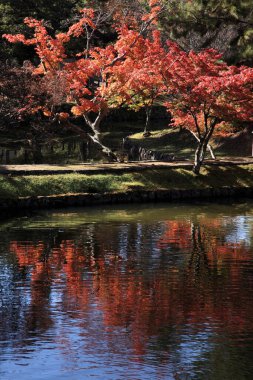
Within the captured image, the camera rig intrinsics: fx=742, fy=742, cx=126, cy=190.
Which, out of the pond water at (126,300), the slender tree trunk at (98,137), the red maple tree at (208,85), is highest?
the red maple tree at (208,85)

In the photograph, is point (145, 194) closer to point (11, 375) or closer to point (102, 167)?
point (102, 167)

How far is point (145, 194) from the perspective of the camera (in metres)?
40.6

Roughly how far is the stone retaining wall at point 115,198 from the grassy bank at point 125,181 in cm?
41

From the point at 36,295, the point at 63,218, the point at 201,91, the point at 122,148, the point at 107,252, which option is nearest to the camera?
the point at 36,295

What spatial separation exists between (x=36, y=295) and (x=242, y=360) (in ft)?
22.2

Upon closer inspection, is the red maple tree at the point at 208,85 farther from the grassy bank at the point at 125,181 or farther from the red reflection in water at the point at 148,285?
the red reflection in water at the point at 148,285

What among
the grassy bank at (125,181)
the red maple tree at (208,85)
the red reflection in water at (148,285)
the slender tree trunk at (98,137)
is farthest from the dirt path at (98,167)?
the red reflection in water at (148,285)

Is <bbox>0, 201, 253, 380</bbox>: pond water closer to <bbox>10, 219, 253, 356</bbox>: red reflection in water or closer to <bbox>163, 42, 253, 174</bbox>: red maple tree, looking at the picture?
<bbox>10, 219, 253, 356</bbox>: red reflection in water

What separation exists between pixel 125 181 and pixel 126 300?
2211 centimetres

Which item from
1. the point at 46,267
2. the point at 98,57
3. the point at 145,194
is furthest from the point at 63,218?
the point at 98,57

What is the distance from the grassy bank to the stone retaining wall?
0.41 m

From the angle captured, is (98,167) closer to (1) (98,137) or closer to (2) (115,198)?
(2) (115,198)

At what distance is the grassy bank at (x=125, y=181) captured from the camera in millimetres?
37750

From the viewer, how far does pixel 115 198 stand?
39531mm
